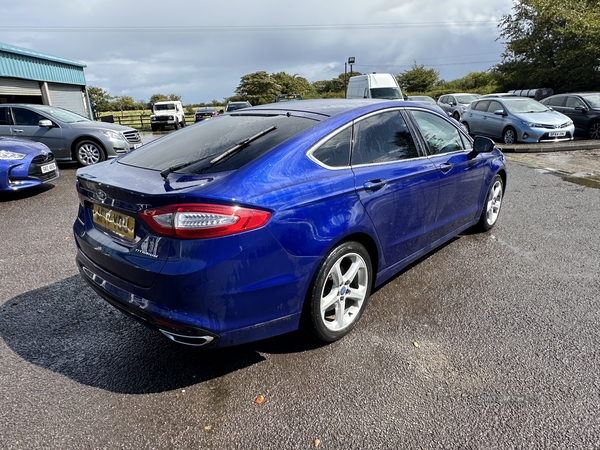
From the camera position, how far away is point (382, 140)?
3.07 m

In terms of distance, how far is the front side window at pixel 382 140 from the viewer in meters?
2.87

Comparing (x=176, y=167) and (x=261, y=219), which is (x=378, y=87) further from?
(x=261, y=219)

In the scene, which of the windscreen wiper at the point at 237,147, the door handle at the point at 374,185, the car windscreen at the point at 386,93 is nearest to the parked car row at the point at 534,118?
the car windscreen at the point at 386,93

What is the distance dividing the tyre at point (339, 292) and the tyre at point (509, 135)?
11754 mm

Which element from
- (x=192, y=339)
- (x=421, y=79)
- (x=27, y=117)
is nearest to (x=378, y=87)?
(x=27, y=117)

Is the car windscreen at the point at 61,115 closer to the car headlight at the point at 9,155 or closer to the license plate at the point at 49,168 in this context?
the license plate at the point at 49,168

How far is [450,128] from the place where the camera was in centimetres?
402

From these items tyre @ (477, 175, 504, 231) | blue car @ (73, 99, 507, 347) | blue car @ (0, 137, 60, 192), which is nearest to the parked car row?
tyre @ (477, 175, 504, 231)

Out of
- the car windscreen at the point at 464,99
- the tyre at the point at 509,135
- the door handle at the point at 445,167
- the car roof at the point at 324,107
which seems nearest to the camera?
the car roof at the point at 324,107

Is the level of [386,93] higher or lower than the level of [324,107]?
lower

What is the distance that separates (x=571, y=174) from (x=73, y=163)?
38.8 ft

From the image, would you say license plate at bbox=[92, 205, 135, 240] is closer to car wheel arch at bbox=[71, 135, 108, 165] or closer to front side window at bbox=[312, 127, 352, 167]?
front side window at bbox=[312, 127, 352, 167]

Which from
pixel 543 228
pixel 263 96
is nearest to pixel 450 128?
pixel 543 228

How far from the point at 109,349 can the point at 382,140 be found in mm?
2477
